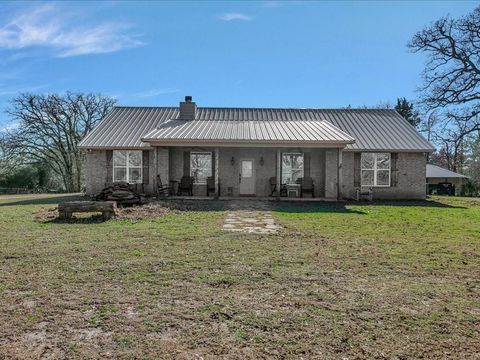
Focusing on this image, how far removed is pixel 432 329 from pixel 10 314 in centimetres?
388

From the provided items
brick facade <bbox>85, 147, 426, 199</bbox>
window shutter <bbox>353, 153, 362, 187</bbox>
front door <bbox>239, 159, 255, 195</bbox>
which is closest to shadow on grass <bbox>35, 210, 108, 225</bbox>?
brick facade <bbox>85, 147, 426, 199</bbox>

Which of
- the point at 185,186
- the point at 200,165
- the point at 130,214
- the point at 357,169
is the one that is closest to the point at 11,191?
the point at 185,186

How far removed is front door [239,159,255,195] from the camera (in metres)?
17.9

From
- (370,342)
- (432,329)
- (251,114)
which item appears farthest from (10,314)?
(251,114)

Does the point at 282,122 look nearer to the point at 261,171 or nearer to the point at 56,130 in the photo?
the point at 261,171

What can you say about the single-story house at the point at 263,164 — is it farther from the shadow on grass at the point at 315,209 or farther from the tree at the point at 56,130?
the tree at the point at 56,130

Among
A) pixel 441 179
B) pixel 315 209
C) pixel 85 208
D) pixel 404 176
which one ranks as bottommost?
pixel 315 209

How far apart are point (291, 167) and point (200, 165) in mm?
4211

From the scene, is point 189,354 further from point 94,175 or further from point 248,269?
point 94,175

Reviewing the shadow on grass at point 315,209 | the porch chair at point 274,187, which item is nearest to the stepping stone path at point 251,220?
the shadow on grass at point 315,209

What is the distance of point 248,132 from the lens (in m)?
16.4

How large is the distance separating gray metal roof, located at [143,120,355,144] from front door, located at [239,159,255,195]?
1.71 m

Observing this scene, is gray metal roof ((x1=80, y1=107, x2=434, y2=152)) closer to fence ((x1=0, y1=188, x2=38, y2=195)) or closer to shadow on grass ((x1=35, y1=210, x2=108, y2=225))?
shadow on grass ((x1=35, y1=210, x2=108, y2=225))

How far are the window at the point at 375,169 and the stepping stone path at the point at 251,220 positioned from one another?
6.55 m
